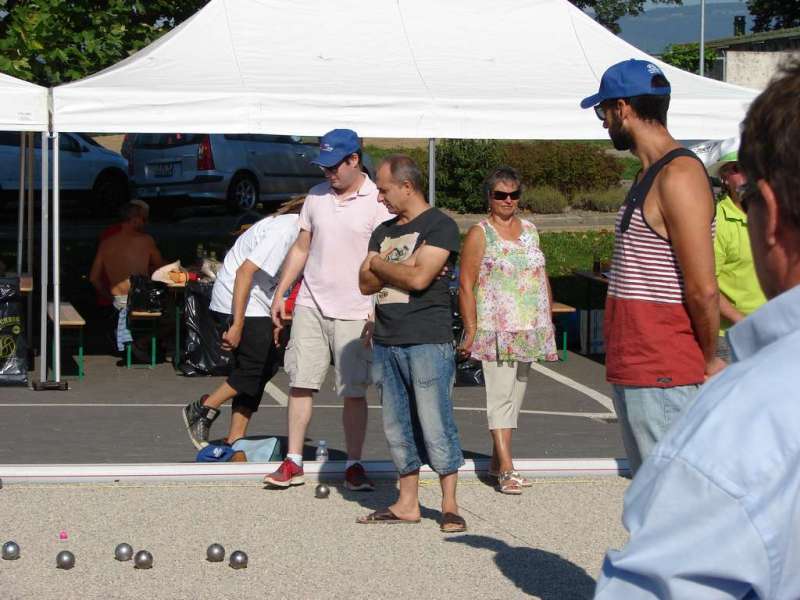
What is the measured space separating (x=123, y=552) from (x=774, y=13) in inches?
2837

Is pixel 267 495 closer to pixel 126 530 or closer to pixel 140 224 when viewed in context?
pixel 126 530

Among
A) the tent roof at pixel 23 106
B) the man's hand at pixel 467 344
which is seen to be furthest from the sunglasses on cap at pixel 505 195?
the tent roof at pixel 23 106

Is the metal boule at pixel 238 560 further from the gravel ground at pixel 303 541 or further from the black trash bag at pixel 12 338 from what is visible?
the black trash bag at pixel 12 338

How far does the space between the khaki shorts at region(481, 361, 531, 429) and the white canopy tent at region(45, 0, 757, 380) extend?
360cm

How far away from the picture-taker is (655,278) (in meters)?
4.17

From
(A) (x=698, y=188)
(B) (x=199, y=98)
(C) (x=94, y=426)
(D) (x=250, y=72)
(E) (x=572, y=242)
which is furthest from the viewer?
(E) (x=572, y=242)

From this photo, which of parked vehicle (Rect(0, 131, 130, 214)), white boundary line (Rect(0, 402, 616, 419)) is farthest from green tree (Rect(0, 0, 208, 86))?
parked vehicle (Rect(0, 131, 130, 214))

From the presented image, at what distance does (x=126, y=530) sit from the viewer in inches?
235

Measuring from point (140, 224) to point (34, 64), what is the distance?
231 cm

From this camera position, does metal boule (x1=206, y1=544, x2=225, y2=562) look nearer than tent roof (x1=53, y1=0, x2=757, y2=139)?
Yes

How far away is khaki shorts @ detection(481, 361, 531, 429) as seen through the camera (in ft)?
22.7

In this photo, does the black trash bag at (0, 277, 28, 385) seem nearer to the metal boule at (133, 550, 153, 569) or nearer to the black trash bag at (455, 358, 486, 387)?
the black trash bag at (455, 358, 486, 387)

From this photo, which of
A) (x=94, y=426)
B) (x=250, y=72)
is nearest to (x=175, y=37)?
(x=250, y=72)

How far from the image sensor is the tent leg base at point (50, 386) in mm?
10766
